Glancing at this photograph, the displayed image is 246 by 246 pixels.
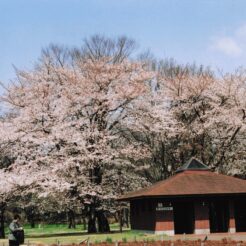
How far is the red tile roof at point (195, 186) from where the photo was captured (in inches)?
1401

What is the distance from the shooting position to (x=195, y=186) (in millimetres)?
36906

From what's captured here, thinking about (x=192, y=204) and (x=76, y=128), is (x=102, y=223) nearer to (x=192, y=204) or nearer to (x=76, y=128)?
(x=76, y=128)

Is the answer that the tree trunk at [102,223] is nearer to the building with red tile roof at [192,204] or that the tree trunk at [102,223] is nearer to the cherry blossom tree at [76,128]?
the cherry blossom tree at [76,128]

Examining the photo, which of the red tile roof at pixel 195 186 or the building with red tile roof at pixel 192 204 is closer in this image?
the red tile roof at pixel 195 186

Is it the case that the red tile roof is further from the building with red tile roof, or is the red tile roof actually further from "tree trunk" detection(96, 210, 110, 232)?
"tree trunk" detection(96, 210, 110, 232)

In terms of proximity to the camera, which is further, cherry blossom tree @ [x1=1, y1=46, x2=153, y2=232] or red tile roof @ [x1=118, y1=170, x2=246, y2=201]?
cherry blossom tree @ [x1=1, y1=46, x2=153, y2=232]

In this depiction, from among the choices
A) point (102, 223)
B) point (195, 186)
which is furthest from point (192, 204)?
point (102, 223)

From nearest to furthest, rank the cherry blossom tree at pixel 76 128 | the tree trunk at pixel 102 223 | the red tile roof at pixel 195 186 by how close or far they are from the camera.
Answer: the red tile roof at pixel 195 186 < the cherry blossom tree at pixel 76 128 < the tree trunk at pixel 102 223

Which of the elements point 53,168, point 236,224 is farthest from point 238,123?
point 53,168

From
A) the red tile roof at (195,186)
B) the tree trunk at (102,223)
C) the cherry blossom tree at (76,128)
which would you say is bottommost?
the tree trunk at (102,223)

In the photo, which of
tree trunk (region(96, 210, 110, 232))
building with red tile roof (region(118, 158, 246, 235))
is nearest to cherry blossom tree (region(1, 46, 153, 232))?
tree trunk (region(96, 210, 110, 232))

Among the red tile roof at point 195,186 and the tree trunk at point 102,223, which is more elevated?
the red tile roof at point 195,186

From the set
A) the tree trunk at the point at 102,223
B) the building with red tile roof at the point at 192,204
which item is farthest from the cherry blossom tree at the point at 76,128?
the building with red tile roof at the point at 192,204

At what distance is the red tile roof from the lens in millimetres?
35588
